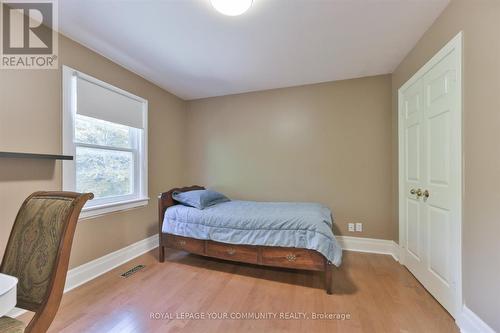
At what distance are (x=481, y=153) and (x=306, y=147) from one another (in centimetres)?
200

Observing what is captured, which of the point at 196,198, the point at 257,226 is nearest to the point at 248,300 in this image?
the point at 257,226

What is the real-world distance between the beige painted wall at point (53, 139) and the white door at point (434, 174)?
10.8 ft

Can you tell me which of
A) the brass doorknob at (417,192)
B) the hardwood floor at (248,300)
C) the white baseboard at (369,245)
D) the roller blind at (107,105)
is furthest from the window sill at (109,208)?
the brass doorknob at (417,192)

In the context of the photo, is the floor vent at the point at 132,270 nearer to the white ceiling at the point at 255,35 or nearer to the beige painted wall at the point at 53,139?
the beige painted wall at the point at 53,139

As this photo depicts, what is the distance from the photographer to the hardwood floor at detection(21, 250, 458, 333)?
5.28 ft

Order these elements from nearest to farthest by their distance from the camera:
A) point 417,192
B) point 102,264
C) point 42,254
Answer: point 42,254 → point 417,192 → point 102,264

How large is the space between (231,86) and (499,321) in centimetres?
348

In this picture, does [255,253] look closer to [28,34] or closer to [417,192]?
[417,192]

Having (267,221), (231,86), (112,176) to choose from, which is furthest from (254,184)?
(112,176)

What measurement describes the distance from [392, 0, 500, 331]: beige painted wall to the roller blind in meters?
3.31

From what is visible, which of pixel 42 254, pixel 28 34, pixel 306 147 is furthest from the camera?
pixel 306 147

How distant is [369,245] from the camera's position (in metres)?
2.98

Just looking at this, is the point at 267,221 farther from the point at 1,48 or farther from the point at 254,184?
the point at 1,48

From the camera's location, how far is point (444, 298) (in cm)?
178
